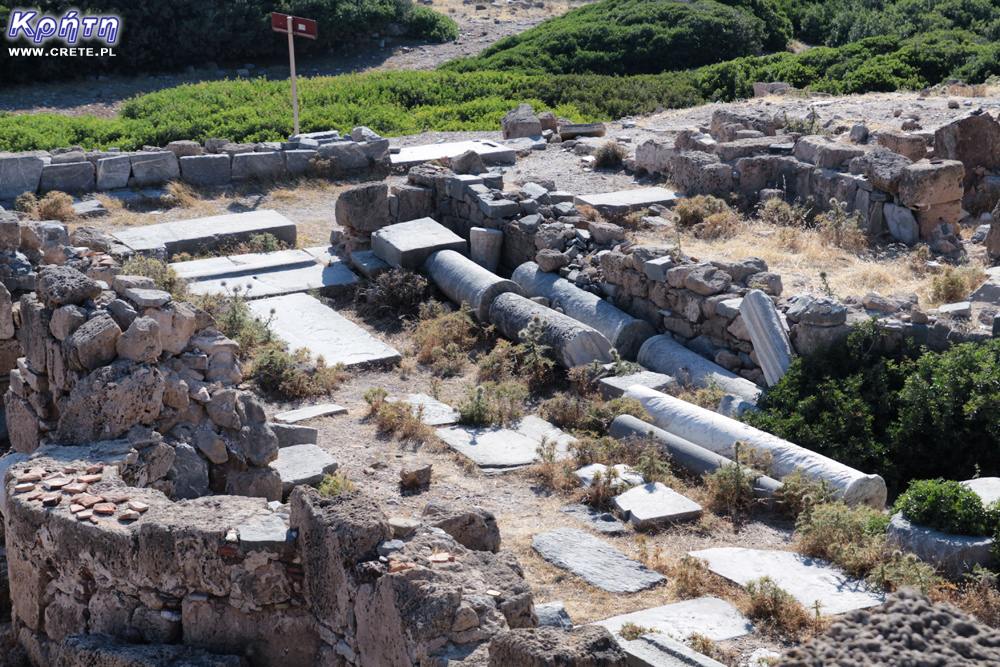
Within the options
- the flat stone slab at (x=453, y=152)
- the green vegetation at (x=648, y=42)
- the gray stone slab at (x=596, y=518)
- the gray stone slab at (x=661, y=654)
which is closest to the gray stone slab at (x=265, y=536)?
the gray stone slab at (x=661, y=654)

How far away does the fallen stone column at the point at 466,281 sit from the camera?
10875 mm

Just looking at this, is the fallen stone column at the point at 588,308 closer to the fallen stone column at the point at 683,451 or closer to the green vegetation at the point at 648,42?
the fallen stone column at the point at 683,451

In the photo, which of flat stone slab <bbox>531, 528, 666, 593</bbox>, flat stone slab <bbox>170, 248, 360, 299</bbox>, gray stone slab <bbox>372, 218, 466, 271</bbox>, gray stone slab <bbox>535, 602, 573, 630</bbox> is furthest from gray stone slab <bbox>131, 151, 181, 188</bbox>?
gray stone slab <bbox>535, 602, 573, 630</bbox>

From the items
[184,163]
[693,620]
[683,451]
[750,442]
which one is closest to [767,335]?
[750,442]

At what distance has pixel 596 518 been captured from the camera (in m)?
7.03

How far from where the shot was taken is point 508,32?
3447 cm

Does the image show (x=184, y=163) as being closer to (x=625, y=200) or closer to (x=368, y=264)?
(x=368, y=264)

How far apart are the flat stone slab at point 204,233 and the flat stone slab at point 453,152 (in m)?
3.33

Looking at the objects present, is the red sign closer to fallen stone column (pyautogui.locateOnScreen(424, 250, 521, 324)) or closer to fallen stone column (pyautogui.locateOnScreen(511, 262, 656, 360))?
fallen stone column (pyautogui.locateOnScreen(424, 250, 521, 324))

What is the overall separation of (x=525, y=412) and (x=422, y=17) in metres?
27.4

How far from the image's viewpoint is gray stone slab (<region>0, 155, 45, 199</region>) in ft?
44.0

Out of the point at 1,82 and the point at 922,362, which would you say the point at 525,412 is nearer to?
the point at 922,362

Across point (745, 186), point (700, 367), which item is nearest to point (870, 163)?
point (745, 186)

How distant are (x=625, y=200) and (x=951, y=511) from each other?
7.88 metres
